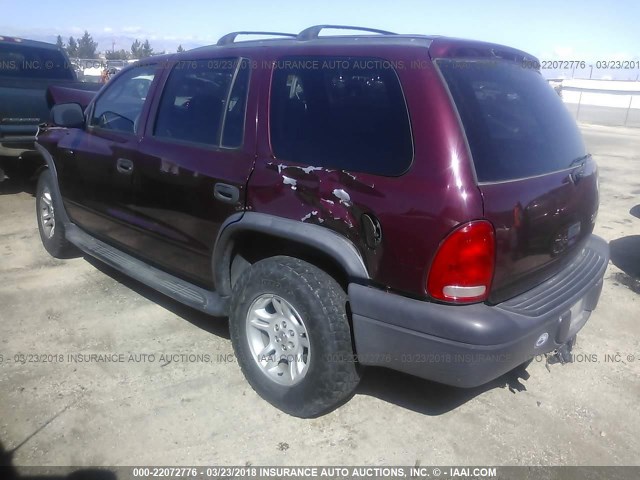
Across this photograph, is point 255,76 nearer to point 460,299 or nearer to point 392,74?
point 392,74

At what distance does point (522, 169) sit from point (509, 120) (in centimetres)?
26

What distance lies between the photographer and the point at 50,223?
16.5ft

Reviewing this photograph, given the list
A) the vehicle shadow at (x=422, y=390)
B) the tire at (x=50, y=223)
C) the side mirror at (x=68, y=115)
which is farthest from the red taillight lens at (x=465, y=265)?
the tire at (x=50, y=223)

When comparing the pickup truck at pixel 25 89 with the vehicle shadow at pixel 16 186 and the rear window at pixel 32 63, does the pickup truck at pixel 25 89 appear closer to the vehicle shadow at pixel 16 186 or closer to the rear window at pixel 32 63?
the rear window at pixel 32 63

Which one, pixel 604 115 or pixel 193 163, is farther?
pixel 604 115

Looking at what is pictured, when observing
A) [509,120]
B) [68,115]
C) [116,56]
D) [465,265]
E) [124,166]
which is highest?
[509,120]

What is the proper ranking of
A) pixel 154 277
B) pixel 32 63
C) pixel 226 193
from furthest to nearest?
pixel 32 63 < pixel 154 277 < pixel 226 193

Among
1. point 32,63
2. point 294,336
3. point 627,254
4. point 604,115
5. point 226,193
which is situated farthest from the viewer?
point 604,115

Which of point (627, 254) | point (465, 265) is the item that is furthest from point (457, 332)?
point (627, 254)

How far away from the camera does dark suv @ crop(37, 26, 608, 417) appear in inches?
90.6

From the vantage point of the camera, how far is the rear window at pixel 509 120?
2.38 metres

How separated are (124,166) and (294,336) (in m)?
1.74

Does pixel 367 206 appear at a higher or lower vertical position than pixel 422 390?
higher

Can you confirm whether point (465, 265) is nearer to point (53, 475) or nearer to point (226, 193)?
point (226, 193)
